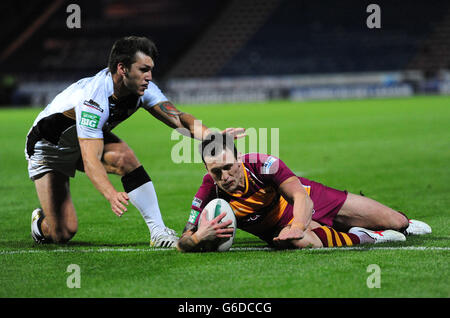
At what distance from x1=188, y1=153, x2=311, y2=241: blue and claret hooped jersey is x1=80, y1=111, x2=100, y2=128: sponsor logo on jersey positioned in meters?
1.03

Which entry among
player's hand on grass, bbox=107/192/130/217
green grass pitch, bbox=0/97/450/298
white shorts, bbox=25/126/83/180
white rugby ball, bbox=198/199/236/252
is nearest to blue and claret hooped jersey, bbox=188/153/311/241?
white rugby ball, bbox=198/199/236/252

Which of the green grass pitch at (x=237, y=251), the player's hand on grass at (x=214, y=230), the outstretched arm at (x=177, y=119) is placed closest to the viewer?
the green grass pitch at (x=237, y=251)

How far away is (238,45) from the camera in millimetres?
44938

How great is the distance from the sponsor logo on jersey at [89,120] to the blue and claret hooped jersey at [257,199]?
103 centimetres

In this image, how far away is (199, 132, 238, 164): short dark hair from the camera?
551 cm

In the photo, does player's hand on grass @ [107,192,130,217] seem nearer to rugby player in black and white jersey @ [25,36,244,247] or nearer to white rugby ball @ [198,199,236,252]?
rugby player in black and white jersey @ [25,36,244,247]

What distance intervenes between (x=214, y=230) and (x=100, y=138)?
4.02 ft

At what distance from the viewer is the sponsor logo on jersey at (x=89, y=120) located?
591 centimetres

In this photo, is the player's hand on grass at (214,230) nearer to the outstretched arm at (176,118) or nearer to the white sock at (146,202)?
the white sock at (146,202)

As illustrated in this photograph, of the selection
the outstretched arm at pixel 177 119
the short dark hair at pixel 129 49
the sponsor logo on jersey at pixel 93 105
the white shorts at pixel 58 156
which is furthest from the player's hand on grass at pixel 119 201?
the white shorts at pixel 58 156

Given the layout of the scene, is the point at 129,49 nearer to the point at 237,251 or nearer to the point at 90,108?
the point at 90,108

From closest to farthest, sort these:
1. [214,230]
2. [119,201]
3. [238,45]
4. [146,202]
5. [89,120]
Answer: [119,201], [214,230], [89,120], [146,202], [238,45]

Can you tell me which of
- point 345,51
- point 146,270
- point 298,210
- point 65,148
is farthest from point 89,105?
point 345,51

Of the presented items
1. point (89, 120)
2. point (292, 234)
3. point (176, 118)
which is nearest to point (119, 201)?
point (89, 120)
